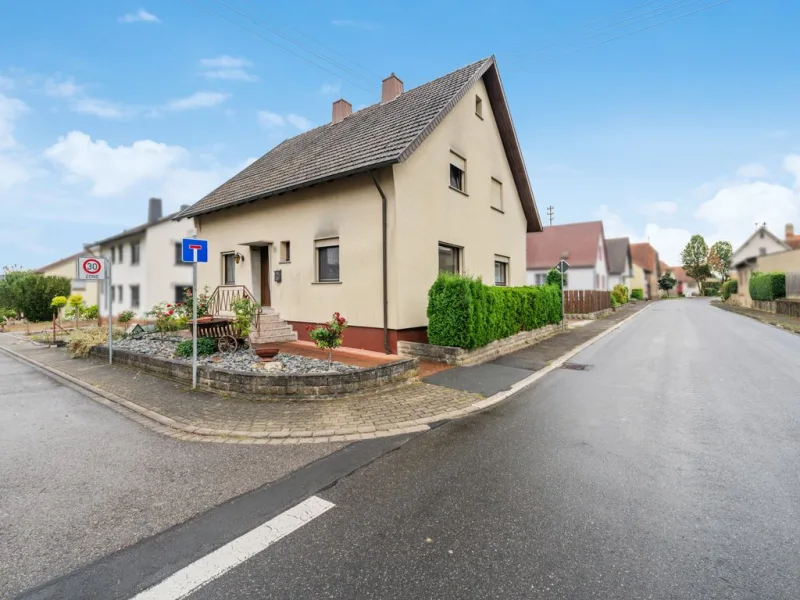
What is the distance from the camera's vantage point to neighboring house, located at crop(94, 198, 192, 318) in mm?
17906

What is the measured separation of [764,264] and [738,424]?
1443 inches

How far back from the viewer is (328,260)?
36.5ft

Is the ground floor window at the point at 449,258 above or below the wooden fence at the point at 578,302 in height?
above

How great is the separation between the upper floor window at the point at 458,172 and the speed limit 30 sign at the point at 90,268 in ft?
33.2

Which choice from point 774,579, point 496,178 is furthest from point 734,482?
point 496,178

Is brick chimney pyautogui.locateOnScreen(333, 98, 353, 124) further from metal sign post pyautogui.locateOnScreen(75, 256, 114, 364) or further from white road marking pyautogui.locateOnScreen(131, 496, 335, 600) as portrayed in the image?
white road marking pyautogui.locateOnScreen(131, 496, 335, 600)

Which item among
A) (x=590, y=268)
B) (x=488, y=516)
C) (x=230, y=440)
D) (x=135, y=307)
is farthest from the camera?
(x=590, y=268)

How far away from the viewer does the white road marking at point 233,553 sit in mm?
2219

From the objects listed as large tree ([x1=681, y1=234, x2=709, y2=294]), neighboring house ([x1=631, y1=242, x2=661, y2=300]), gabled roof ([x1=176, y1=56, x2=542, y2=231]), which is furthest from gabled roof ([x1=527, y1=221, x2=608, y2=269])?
large tree ([x1=681, y1=234, x2=709, y2=294])

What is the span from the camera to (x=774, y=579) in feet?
7.29

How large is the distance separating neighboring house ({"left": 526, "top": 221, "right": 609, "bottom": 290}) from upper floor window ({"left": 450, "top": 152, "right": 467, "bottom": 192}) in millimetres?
23988

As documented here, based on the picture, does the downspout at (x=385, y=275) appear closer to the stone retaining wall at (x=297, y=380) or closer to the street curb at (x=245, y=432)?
the stone retaining wall at (x=297, y=380)

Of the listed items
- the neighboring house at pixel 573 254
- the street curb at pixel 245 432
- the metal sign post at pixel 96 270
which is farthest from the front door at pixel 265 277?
the neighboring house at pixel 573 254

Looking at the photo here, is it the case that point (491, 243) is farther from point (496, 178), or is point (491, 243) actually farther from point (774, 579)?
point (774, 579)
